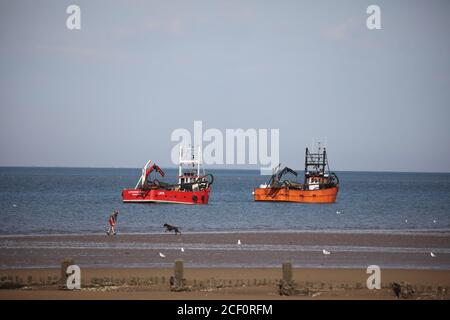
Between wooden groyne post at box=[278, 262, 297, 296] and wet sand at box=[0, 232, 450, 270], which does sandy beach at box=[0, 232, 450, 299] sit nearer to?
wet sand at box=[0, 232, 450, 270]

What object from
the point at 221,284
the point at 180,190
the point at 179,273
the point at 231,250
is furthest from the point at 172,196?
the point at 179,273

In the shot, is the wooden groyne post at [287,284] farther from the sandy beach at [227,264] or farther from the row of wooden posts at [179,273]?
the sandy beach at [227,264]

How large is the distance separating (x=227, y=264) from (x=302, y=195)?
180 ft

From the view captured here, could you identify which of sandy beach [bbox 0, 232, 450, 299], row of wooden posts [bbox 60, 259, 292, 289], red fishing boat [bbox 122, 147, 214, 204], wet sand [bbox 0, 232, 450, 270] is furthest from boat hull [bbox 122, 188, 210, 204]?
row of wooden posts [bbox 60, 259, 292, 289]

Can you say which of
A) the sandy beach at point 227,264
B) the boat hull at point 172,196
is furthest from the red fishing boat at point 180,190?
the sandy beach at point 227,264

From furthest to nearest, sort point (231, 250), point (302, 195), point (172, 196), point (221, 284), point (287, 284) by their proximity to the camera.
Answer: point (302, 195) → point (172, 196) → point (231, 250) → point (221, 284) → point (287, 284)

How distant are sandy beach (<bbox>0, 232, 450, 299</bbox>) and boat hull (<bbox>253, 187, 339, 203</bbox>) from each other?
37612mm

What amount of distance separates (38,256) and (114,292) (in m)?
10.4

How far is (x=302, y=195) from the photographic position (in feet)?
271

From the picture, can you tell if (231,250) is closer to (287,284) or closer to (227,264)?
(227,264)

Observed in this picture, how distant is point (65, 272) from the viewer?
69.7ft

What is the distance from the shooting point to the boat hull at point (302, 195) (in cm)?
8175
